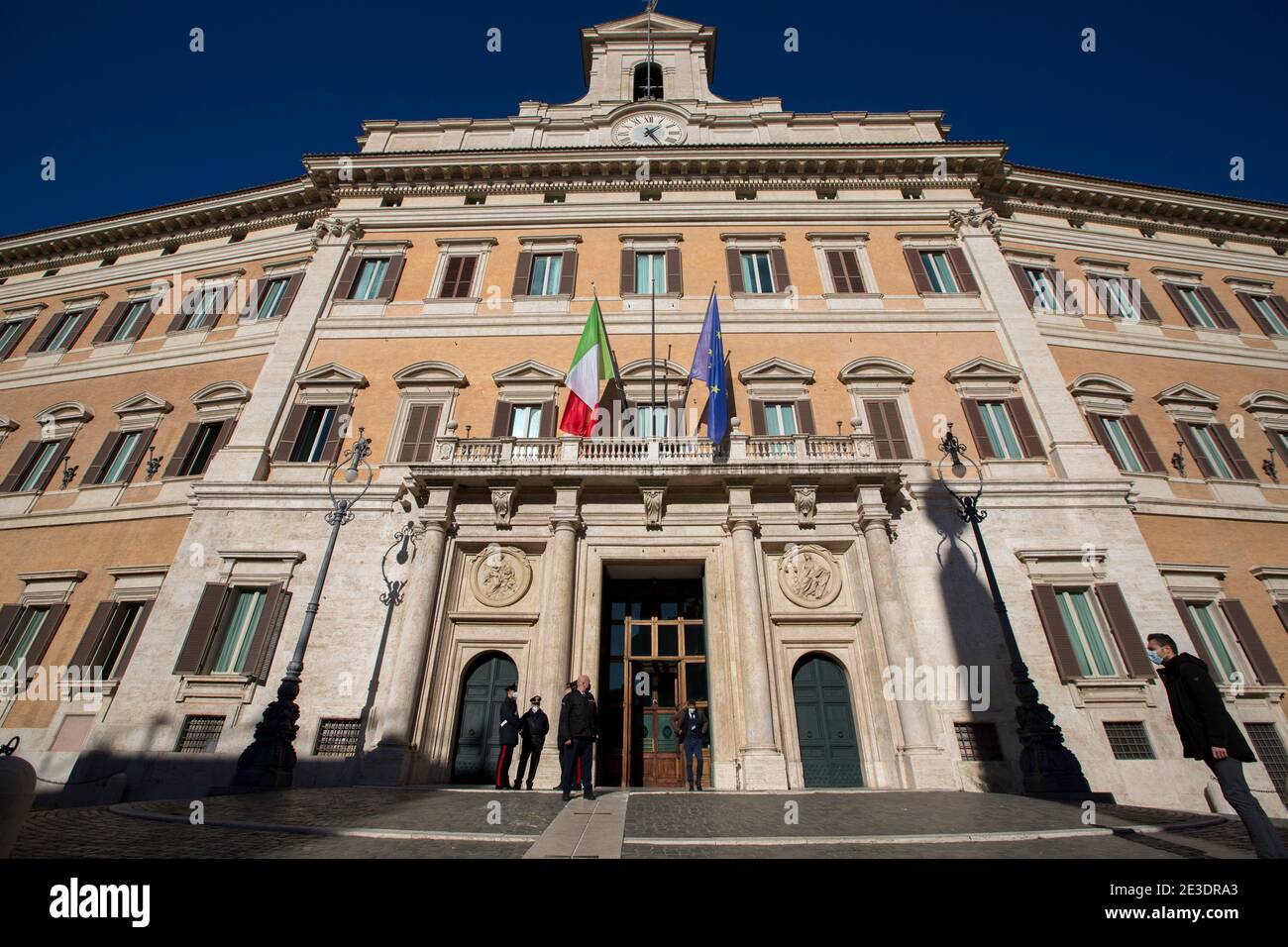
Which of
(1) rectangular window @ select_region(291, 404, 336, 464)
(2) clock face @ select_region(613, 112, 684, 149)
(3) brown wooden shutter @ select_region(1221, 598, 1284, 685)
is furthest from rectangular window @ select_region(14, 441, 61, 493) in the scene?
(3) brown wooden shutter @ select_region(1221, 598, 1284, 685)

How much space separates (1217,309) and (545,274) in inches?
807

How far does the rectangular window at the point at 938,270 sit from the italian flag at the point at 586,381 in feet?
33.3

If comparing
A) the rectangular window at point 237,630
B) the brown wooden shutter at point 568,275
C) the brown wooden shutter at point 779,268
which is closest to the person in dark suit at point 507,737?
the rectangular window at point 237,630

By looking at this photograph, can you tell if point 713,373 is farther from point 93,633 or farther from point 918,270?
point 93,633

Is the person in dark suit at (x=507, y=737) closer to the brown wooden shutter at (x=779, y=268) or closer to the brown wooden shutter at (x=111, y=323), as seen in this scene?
the brown wooden shutter at (x=779, y=268)

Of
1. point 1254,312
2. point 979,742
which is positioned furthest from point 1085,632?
point 1254,312

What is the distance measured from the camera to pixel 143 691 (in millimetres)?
11797

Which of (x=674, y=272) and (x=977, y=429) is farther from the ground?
(x=674, y=272)

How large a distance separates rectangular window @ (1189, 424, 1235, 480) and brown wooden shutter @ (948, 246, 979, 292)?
660 centimetres

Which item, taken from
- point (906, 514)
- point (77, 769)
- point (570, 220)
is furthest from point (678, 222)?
point (77, 769)

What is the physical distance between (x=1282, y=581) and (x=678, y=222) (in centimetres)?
1755

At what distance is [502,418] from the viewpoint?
14.9 m

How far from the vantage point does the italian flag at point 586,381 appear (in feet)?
44.3
